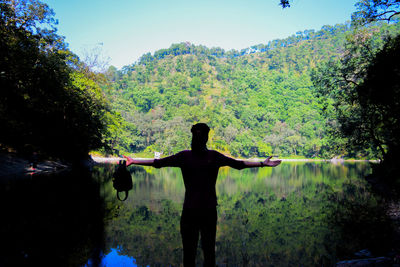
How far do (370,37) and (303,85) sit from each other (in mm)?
138910

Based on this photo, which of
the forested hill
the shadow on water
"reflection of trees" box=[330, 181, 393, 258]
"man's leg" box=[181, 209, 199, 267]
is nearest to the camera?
"man's leg" box=[181, 209, 199, 267]

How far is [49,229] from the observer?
7.31 meters

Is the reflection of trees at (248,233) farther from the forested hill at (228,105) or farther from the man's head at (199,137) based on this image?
the forested hill at (228,105)

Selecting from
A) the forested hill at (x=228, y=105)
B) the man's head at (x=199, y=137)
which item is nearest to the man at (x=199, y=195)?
the man's head at (x=199, y=137)

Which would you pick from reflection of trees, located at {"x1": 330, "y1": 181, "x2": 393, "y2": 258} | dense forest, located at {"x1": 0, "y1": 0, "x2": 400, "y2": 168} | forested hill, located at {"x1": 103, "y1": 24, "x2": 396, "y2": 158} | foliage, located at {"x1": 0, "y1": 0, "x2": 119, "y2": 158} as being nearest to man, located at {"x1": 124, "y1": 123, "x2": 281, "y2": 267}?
reflection of trees, located at {"x1": 330, "y1": 181, "x2": 393, "y2": 258}

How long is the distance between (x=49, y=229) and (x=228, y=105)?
12359 cm

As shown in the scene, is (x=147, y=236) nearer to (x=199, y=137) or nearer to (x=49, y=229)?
(x=49, y=229)

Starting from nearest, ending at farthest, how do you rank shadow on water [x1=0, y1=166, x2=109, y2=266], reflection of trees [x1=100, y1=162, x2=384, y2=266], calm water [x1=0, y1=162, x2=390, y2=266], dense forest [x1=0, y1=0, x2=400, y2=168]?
shadow on water [x1=0, y1=166, x2=109, y2=266], calm water [x1=0, y1=162, x2=390, y2=266], reflection of trees [x1=100, y1=162, x2=384, y2=266], dense forest [x1=0, y1=0, x2=400, y2=168]

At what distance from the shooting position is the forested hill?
8462 centimetres

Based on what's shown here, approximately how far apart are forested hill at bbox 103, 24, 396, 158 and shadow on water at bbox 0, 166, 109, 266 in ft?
72.8

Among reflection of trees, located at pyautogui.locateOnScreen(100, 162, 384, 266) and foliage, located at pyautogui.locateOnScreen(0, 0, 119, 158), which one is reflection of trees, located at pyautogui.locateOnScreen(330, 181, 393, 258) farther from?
foliage, located at pyautogui.locateOnScreen(0, 0, 119, 158)

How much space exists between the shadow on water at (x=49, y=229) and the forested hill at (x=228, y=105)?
22.2 m

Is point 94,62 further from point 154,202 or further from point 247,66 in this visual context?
point 247,66

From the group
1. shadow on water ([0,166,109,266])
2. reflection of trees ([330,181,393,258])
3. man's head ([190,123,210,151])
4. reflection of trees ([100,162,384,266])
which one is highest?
man's head ([190,123,210,151])
